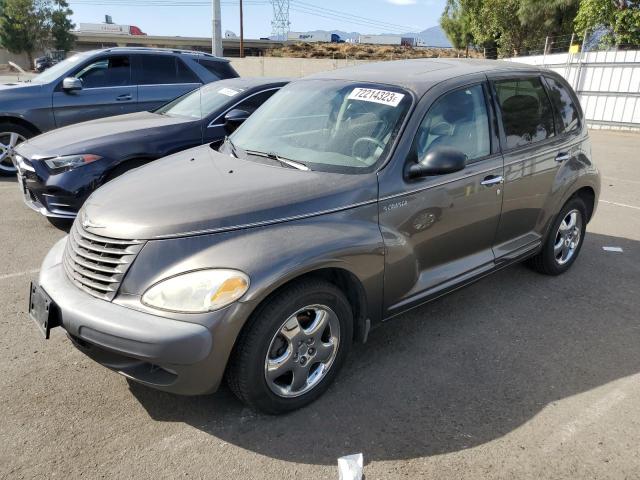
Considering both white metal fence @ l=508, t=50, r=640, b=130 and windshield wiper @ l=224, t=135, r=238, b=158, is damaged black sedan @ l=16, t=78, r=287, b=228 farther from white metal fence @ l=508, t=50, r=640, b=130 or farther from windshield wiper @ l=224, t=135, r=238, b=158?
white metal fence @ l=508, t=50, r=640, b=130

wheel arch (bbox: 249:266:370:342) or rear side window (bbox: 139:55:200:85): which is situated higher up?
rear side window (bbox: 139:55:200:85)

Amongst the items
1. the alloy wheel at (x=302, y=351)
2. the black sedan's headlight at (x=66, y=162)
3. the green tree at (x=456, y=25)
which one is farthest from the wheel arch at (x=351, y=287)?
→ the green tree at (x=456, y=25)

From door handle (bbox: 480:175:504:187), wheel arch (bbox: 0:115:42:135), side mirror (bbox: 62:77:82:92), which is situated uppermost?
side mirror (bbox: 62:77:82:92)

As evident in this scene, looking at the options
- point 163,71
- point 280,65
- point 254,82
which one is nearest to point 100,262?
point 254,82

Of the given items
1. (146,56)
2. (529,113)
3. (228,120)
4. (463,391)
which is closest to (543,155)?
(529,113)

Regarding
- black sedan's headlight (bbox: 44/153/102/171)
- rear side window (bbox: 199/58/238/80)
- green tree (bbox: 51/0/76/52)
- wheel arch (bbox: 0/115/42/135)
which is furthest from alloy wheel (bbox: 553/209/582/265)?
green tree (bbox: 51/0/76/52)

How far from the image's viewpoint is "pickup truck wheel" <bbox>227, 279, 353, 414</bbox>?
2520mm

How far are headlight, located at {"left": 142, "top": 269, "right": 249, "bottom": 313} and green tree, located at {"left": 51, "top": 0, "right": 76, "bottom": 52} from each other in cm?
6639

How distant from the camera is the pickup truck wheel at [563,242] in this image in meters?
4.52

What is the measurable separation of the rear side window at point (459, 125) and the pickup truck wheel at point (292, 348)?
3.75 ft

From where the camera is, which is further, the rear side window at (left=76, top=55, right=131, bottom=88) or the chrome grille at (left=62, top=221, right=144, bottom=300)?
the rear side window at (left=76, top=55, right=131, bottom=88)

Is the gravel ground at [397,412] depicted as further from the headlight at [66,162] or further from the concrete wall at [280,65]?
the concrete wall at [280,65]

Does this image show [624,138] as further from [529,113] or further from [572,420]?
[572,420]

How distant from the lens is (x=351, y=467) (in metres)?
2.43
